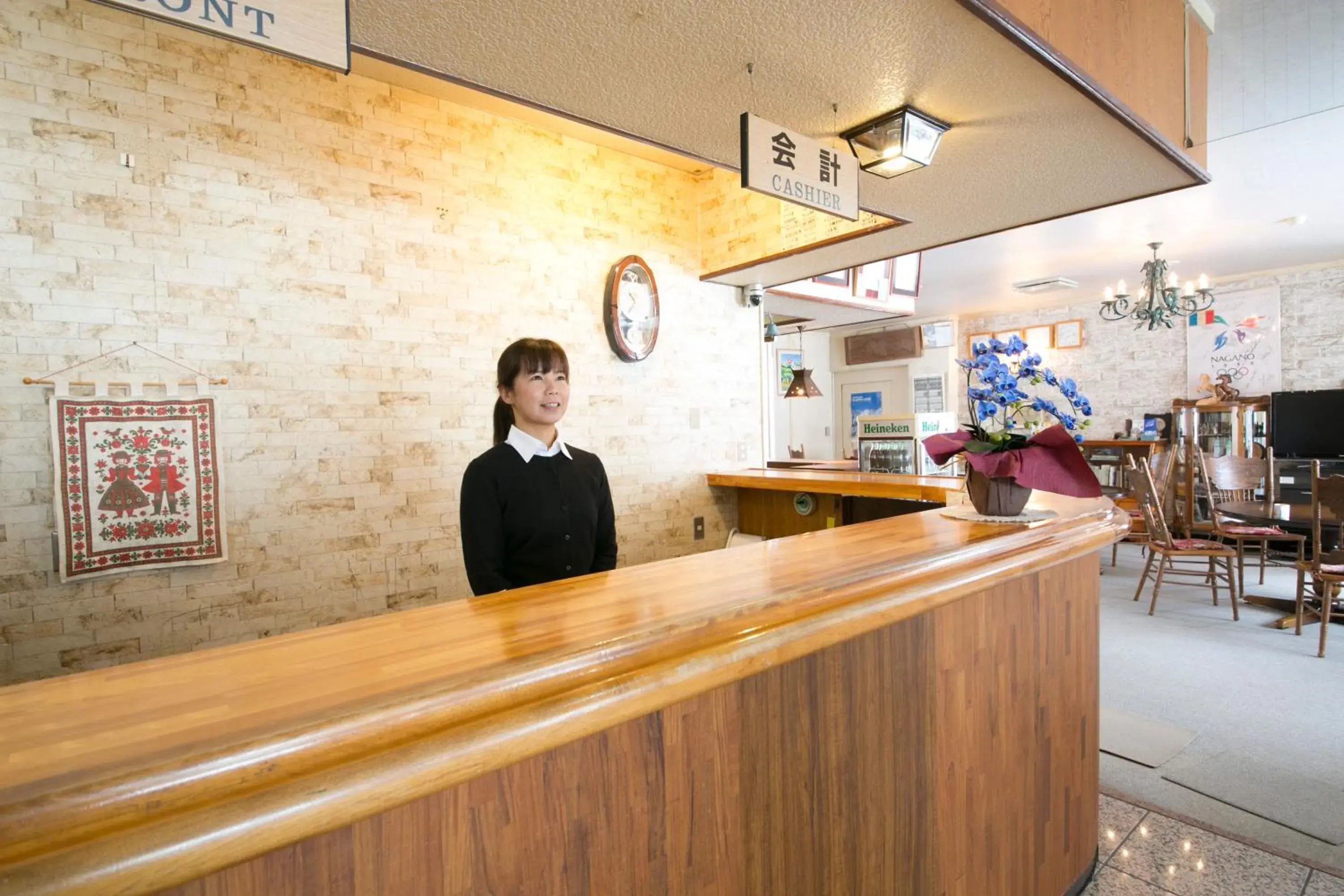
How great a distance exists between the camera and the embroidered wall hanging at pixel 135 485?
236 cm

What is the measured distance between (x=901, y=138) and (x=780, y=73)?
0.52m

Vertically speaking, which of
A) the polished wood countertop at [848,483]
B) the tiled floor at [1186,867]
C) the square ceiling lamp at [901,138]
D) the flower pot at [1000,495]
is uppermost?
the square ceiling lamp at [901,138]

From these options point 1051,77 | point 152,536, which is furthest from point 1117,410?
point 152,536

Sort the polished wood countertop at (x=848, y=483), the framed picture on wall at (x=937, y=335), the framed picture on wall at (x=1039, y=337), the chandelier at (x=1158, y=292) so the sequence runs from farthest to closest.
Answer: the framed picture on wall at (x=937, y=335) < the framed picture on wall at (x=1039, y=337) < the chandelier at (x=1158, y=292) < the polished wood countertop at (x=848, y=483)

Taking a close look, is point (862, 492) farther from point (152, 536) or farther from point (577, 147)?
point (152, 536)

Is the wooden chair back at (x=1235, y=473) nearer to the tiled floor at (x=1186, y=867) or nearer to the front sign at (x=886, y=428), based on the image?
the front sign at (x=886, y=428)

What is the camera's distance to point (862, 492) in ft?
10.5

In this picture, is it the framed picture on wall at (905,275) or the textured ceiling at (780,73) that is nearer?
the textured ceiling at (780,73)

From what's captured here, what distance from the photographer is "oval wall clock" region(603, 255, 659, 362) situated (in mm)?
3783

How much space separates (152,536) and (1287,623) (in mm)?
6196

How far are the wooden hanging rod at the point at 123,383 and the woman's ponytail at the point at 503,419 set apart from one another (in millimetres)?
1343

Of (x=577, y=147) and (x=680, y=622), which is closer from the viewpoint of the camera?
(x=680, y=622)

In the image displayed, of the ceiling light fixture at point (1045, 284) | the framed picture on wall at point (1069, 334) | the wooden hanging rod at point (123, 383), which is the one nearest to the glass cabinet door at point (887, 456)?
the wooden hanging rod at point (123, 383)

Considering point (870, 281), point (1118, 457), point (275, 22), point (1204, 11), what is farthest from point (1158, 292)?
point (275, 22)
